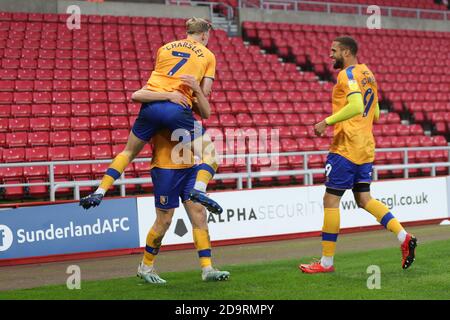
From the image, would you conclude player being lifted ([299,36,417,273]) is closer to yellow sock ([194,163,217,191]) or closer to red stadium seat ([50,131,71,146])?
yellow sock ([194,163,217,191])

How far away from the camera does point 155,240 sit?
23.1 ft

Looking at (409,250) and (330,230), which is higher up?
(330,230)

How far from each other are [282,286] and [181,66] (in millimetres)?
2217

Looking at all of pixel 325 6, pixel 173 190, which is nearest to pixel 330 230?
pixel 173 190

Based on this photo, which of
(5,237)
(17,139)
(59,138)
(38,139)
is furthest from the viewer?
(59,138)

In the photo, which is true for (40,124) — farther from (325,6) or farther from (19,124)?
(325,6)

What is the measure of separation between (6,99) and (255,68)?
7669 millimetres

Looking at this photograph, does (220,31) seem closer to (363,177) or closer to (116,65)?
(116,65)

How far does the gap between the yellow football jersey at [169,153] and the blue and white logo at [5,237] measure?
13.1ft

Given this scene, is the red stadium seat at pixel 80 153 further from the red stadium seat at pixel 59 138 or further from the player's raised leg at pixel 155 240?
the player's raised leg at pixel 155 240

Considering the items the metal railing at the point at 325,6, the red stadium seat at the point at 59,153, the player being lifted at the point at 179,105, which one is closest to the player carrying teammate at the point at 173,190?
the player being lifted at the point at 179,105

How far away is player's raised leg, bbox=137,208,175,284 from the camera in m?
7.01

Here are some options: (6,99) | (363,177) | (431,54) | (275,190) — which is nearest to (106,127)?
(6,99)

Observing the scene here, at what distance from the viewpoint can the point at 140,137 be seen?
6746mm
